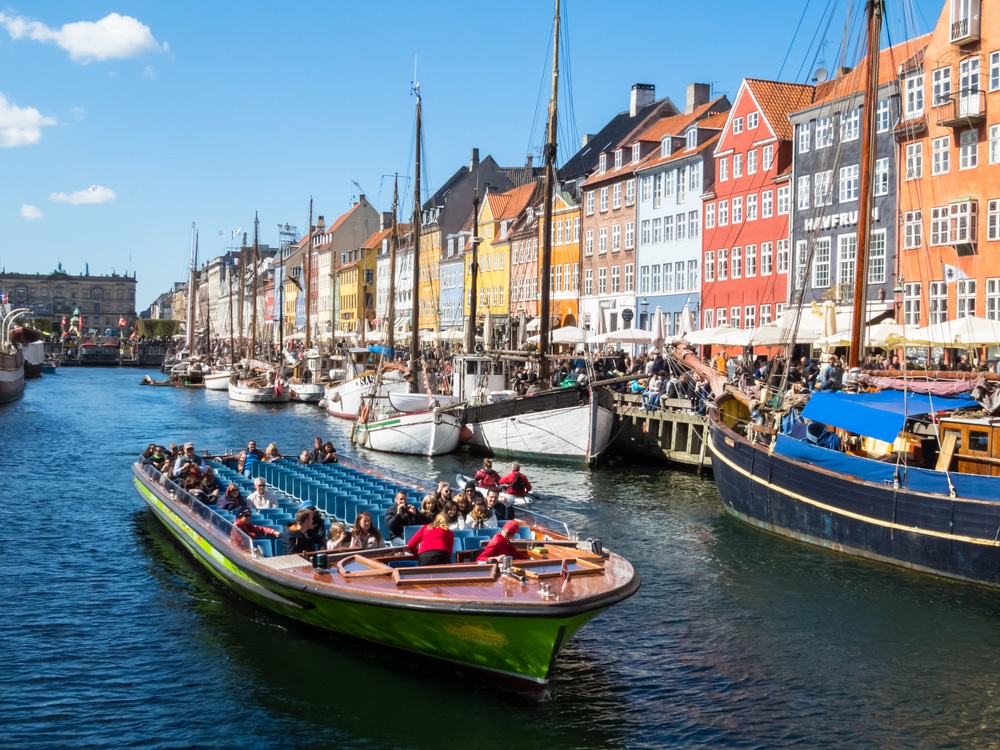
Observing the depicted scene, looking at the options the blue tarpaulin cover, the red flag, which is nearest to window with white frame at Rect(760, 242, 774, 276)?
the blue tarpaulin cover

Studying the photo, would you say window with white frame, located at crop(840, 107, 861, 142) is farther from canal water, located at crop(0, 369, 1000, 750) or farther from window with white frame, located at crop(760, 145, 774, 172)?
canal water, located at crop(0, 369, 1000, 750)

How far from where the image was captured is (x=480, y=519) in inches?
754

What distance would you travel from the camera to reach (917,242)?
45219mm

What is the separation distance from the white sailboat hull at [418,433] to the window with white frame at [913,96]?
872 inches

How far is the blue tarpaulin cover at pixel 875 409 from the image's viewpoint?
2423cm

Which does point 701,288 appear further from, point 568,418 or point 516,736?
point 516,736

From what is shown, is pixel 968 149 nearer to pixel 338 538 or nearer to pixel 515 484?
pixel 515 484

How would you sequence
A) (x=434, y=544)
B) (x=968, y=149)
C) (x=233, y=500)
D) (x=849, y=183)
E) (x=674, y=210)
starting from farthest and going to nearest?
(x=674, y=210) < (x=849, y=183) < (x=968, y=149) < (x=233, y=500) < (x=434, y=544)

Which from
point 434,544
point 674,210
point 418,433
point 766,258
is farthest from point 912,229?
point 434,544

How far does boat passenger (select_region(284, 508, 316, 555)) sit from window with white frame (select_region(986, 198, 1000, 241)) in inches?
1254

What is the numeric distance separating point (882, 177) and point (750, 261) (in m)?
9.84

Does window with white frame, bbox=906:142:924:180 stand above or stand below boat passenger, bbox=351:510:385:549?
above

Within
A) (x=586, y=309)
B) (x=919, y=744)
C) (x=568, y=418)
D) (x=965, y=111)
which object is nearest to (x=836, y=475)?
(x=919, y=744)

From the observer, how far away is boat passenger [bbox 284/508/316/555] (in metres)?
18.4
